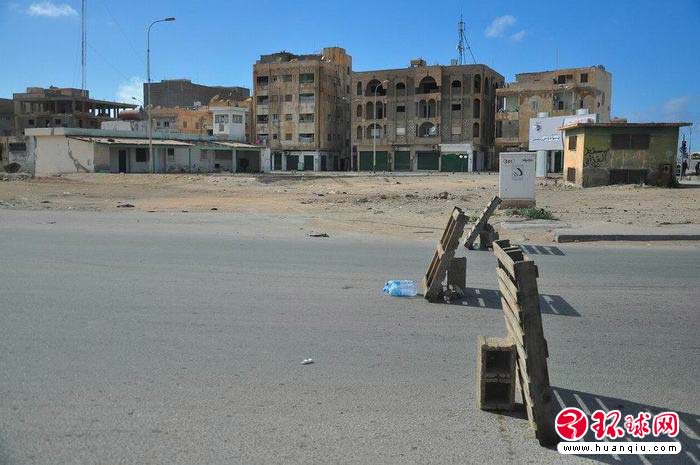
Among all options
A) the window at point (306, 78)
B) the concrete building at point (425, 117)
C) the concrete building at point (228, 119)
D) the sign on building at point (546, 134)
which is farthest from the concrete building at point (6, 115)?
the sign on building at point (546, 134)

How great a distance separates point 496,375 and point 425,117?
8188cm

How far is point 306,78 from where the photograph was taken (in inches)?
3487

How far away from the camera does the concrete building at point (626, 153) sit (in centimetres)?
3138

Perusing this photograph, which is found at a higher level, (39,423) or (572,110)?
(572,110)

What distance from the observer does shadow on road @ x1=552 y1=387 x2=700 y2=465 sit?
366 centimetres

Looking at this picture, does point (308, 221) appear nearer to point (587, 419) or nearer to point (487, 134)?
→ point (587, 419)

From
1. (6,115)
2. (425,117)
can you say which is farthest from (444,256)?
(6,115)

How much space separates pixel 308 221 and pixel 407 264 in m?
7.92

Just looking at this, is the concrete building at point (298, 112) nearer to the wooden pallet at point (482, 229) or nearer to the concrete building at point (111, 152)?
the concrete building at point (111, 152)

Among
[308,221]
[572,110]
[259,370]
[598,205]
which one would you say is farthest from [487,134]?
[259,370]

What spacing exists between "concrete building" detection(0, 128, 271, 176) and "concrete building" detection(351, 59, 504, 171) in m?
21.1

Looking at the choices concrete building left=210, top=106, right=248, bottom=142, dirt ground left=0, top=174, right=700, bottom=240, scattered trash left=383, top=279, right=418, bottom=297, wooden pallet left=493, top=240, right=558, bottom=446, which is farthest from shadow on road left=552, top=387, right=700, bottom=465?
concrete building left=210, top=106, right=248, bottom=142

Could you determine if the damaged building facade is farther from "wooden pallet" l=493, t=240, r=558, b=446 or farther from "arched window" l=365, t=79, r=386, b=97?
"wooden pallet" l=493, t=240, r=558, b=446

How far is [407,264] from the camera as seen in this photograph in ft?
33.4
